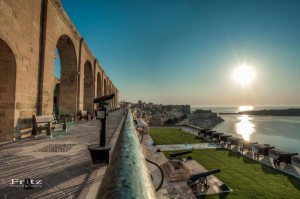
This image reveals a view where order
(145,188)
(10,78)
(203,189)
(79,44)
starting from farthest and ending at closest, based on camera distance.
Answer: (79,44)
(203,189)
(10,78)
(145,188)

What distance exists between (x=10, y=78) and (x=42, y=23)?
3.23 metres

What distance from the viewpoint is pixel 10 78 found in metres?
6.34

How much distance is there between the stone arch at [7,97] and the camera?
6.27 metres

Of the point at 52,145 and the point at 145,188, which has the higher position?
the point at 145,188

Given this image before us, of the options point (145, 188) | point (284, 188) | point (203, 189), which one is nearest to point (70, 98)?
point (203, 189)

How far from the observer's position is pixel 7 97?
250 inches

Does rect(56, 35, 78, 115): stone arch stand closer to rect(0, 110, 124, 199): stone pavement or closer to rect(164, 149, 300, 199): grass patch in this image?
rect(0, 110, 124, 199): stone pavement

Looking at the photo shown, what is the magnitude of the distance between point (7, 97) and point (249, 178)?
15155mm

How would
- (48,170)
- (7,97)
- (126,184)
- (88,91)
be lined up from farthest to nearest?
(88,91) < (7,97) < (48,170) < (126,184)

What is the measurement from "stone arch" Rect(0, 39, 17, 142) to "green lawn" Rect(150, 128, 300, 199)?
10083 millimetres

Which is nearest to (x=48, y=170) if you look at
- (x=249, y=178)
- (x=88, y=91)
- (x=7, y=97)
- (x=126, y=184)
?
(x=126, y=184)

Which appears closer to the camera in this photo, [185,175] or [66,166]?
[66,166]

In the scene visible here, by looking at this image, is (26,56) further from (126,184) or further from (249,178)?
(249,178)

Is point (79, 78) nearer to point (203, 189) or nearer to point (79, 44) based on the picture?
point (79, 44)
